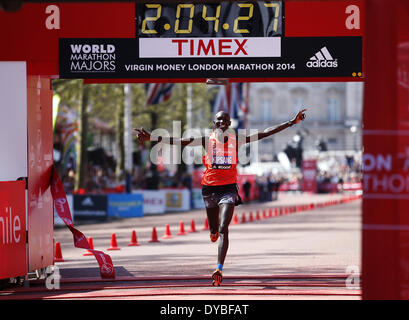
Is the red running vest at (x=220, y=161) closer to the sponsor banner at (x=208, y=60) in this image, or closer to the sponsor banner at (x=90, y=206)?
the sponsor banner at (x=208, y=60)

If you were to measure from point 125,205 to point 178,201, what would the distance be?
6511mm

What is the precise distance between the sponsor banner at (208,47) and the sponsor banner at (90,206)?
2218 cm

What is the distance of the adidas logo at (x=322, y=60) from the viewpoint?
1201cm

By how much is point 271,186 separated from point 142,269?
4367cm

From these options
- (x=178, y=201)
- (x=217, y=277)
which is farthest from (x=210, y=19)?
(x=178, y=201)

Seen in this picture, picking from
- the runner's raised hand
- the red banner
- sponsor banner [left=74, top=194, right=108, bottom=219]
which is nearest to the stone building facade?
sponsor banner [left=74, top=194, right=108, bottom=219]

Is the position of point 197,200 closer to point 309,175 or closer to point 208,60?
point 309,175

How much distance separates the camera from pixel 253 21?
39.4 ft

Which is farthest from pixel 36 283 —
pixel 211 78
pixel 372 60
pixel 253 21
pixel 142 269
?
pixel 372 60

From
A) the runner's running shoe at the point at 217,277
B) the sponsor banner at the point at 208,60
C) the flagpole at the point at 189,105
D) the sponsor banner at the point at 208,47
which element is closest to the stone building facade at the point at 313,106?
the flagpole at the point at 189,105

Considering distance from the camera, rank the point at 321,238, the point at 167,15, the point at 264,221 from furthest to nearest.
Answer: the point at 264,221
the point at 321,238
the point at 167,15

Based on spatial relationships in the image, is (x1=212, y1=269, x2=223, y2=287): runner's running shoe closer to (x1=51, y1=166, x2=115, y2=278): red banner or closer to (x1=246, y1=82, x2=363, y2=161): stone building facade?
(x1=51, y1=166, x2=115, y2=278): red banner

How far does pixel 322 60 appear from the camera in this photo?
12016 mm

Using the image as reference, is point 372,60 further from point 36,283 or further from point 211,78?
point 36,283
